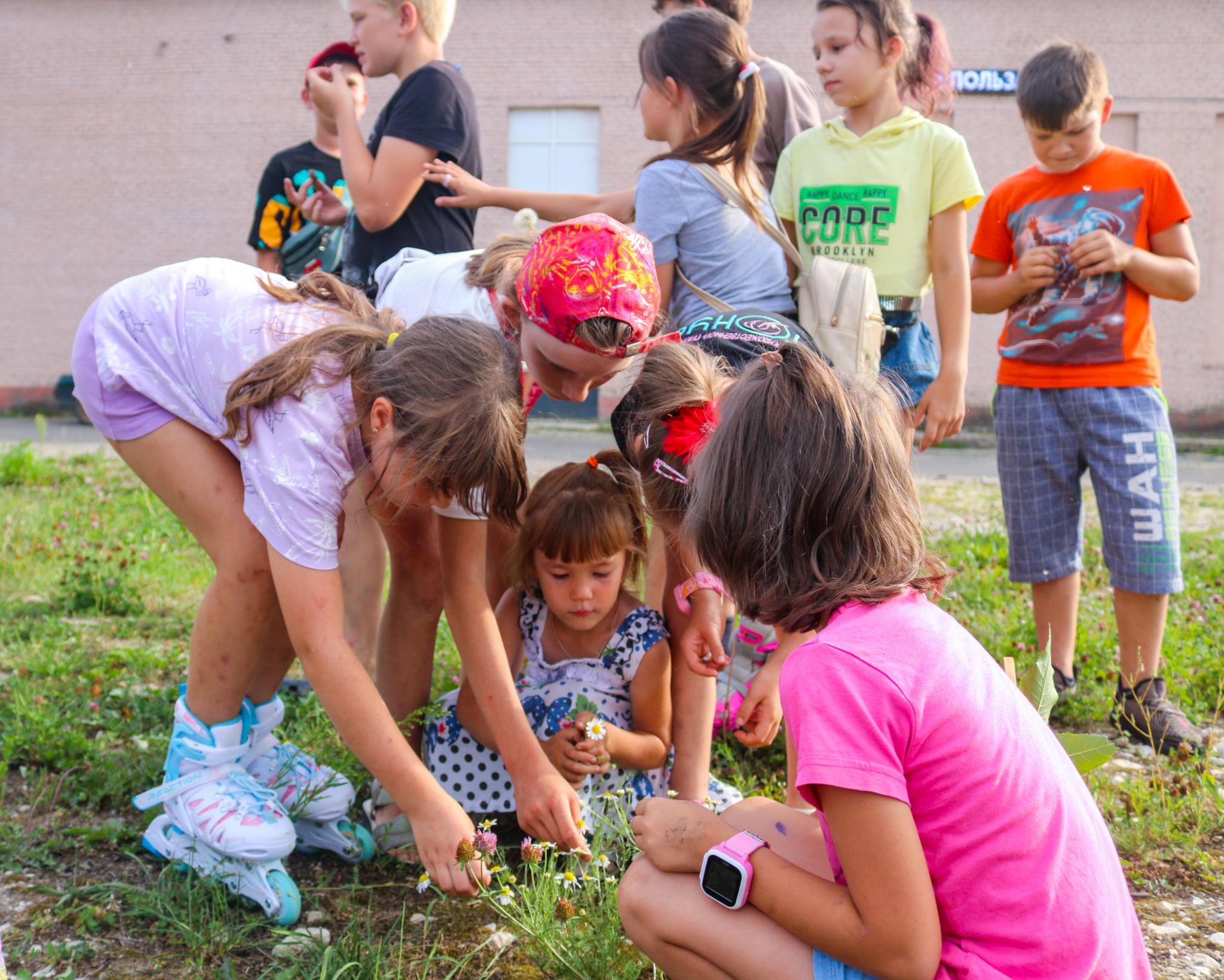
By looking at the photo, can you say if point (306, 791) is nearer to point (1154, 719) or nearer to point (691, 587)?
point (691, 587)

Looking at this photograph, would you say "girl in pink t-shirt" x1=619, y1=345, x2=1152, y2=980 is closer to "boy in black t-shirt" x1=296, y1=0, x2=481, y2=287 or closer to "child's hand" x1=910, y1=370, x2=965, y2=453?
"child's hand" x1=910, y1=370, x2=965, y2=453

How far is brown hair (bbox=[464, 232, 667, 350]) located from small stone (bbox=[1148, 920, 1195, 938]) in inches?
59.2

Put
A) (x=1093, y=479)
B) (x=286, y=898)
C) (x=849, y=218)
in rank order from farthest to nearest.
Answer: (x=1093, y=479) → (x=849, y=218) → (x=286, y=898)

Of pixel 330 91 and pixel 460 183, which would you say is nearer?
pixel 460 183

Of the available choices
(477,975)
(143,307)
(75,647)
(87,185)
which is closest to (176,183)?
(87,185)

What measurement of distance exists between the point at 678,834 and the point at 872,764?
445 mm

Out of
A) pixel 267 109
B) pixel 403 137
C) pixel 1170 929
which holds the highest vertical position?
pixel 267 109

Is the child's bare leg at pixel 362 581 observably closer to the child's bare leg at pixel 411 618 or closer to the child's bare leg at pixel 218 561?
the child's bare leg at pixel 411 618

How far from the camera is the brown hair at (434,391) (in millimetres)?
1878

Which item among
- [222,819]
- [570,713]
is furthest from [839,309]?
[222,819]

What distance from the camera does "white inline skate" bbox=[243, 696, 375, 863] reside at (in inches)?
92.1

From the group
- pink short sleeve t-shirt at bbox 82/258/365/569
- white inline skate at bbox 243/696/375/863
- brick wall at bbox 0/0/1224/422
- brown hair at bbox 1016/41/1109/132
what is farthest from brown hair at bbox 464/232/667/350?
brick wall at bbox 0/0/1224/422

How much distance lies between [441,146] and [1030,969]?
2.38 metres

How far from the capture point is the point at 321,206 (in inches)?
146
